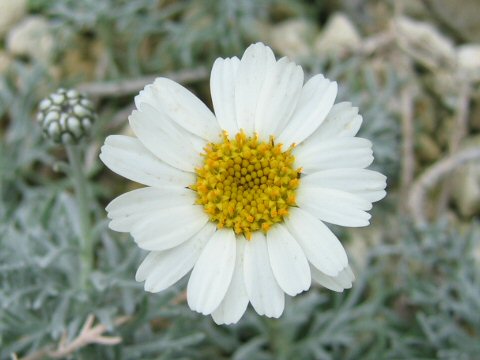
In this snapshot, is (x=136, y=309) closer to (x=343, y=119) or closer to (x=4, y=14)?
(x=343, y=119)

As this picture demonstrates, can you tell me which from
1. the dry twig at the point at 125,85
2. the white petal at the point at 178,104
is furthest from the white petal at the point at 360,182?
the dry twig at the point at 125,85

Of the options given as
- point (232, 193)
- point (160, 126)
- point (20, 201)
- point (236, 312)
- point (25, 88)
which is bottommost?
point (20, 201)

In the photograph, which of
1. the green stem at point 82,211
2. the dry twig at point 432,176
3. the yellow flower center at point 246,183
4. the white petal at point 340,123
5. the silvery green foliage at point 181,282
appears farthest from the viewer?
the dry twig at point 432,176

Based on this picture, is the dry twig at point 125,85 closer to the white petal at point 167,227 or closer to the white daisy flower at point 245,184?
the white daisy flower at point 245,184

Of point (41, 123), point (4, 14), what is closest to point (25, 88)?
point (4, 14)

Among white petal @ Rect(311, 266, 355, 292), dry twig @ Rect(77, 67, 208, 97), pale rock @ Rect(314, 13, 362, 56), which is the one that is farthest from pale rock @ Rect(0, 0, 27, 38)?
white petal @ Rect(311, 266, 355, 292)

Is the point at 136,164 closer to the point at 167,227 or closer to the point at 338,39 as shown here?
A: the point at 167,227

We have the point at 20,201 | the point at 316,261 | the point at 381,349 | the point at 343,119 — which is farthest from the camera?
the point at 20,201
